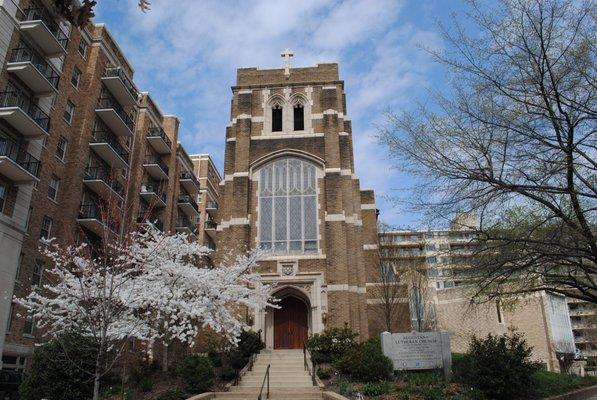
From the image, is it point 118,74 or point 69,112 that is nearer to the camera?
point 69,112

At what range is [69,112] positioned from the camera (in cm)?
2927

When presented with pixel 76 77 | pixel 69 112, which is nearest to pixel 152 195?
pixel 69 112

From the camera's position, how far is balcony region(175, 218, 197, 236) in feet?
139

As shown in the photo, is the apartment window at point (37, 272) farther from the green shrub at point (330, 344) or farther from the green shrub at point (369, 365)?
the green shrub at point (369, 365)

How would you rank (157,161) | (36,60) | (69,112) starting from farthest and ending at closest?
(157,161), (69,112), (36,60)

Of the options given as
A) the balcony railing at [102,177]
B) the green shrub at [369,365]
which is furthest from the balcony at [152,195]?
the green shrub at [369,365]

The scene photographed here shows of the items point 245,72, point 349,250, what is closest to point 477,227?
point 349,250

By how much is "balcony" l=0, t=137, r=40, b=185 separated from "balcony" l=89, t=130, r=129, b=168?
5.67 m

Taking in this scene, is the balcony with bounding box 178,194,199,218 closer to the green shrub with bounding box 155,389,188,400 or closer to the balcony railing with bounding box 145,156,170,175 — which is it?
the balcony railing with bounding box 145,156,170,175

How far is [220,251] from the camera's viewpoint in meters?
26.6

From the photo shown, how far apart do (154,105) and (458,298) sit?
34049mm

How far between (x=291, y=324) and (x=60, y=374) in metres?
14.8

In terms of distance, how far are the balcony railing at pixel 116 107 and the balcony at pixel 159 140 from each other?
3.48 metres

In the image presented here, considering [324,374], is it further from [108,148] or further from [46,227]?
[108,148]
